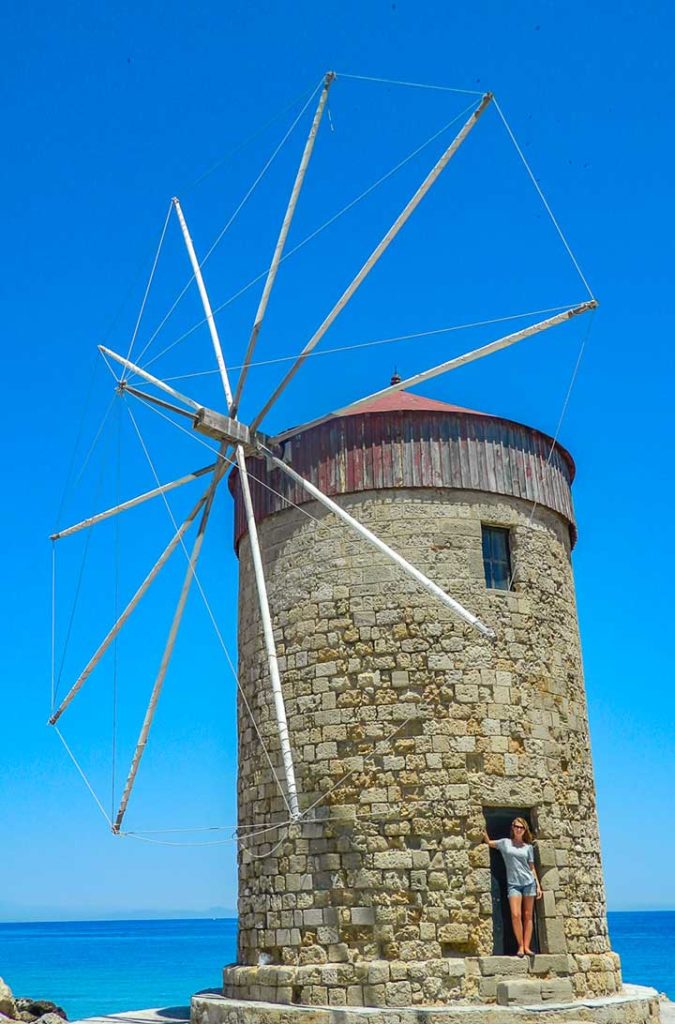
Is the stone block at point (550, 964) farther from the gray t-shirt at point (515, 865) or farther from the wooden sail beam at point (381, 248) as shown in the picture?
the wooden sail beam at point (381, 248)

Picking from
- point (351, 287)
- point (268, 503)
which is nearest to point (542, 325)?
point (351, 287)

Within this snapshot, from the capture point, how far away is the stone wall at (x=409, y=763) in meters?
11.4

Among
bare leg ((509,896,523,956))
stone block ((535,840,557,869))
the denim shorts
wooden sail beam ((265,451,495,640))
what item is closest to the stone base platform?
bare leg ((509,896,523,956))

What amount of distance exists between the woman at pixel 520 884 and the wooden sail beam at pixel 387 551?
2226 millimetres

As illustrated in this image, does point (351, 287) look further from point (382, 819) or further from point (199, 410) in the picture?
point (382, 819)

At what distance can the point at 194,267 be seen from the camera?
14.4 metres

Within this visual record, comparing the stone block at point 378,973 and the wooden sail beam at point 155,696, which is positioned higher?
the wooden sail beam at point 155,696

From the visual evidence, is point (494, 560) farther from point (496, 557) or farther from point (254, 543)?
point (254, 543)

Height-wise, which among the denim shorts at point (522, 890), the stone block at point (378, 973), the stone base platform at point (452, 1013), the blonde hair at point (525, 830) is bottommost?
the stone base platform at point (452, 1013)

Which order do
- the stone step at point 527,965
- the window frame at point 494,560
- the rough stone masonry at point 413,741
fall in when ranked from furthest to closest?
1. the window frame at point 494,560
2. the rough stone masonry at point 413,741
3. the stone step at point 527,965

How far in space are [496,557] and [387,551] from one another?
2145 mm

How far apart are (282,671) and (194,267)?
18.0ft

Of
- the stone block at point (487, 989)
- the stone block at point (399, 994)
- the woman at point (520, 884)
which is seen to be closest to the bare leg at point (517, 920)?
the woman at point (520, 884)

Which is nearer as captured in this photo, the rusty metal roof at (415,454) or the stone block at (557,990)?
the stone block at (557,990)
